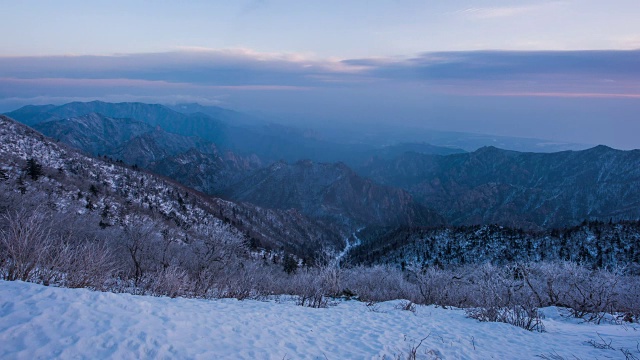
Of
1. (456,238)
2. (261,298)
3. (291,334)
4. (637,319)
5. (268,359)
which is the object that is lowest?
(456,238)

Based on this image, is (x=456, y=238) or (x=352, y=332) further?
(x=456, y=238)

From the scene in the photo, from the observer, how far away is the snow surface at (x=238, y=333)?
258 inches

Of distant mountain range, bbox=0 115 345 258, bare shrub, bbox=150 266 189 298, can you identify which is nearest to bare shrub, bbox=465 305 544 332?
bare shrub, bbox=150 266 189 298

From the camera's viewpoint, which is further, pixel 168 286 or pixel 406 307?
pixel 406 307

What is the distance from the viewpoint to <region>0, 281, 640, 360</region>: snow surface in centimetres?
655

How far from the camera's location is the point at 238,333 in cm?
884

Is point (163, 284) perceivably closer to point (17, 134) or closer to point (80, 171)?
point (80, 171)

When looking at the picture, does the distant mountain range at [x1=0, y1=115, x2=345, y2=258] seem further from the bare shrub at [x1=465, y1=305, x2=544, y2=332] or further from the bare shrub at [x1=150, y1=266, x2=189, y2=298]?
the bare shrub at [x1=465, y1=305, x2=544, y2=332]

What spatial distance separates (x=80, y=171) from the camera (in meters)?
73.0

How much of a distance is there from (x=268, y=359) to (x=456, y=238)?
78412 mm

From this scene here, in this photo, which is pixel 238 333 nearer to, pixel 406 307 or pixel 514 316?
pixel 406 307

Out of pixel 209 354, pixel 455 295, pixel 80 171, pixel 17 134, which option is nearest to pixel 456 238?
pixel 455 295

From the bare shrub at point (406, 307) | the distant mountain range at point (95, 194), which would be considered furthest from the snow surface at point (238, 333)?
the distant mountain range at point (95, 194)

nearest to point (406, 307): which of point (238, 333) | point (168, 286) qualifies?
point (238, 333)
